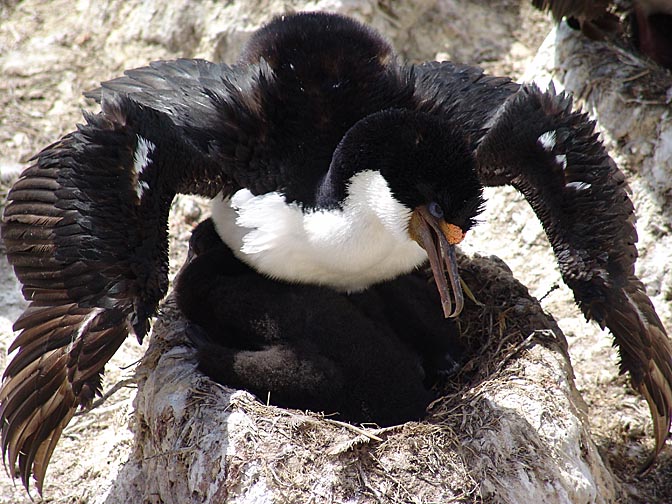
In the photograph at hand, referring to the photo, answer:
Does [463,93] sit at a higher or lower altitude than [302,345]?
higher

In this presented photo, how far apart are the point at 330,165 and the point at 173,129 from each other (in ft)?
2.17

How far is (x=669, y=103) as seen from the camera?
203 inches

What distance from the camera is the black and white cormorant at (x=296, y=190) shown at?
3389mm

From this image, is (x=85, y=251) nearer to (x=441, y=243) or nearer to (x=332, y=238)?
(x=332, y=238)

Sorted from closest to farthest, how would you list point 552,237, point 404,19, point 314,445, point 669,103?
point 314,445
point 552,237
point 669,103
point 404,19

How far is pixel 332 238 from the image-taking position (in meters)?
3.71

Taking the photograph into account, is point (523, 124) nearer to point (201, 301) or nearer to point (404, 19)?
point (201, 301)

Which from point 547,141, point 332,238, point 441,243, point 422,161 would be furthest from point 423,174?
point 547,141

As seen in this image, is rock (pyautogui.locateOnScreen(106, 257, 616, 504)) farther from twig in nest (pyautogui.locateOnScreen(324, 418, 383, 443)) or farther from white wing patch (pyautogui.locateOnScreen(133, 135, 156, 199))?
white wing patch (pyautogui.locateOnScreen(133, 135, 156, 199))

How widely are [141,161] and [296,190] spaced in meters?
0.66

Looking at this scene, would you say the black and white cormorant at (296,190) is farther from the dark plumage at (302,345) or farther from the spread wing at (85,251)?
the dark plumage at (302,345)

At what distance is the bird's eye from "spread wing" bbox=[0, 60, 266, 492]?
0.94m

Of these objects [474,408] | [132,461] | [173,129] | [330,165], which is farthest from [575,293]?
[132,461]

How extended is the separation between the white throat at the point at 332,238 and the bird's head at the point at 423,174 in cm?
3
